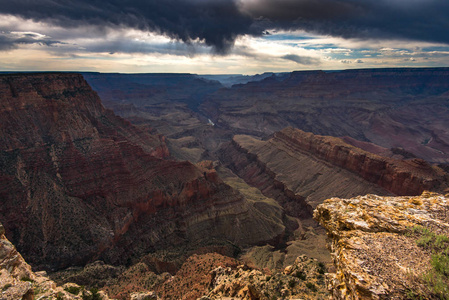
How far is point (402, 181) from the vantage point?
68.8m

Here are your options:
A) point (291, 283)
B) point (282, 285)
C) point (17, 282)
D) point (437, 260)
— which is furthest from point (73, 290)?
point (437, 260)

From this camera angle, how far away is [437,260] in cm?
1227

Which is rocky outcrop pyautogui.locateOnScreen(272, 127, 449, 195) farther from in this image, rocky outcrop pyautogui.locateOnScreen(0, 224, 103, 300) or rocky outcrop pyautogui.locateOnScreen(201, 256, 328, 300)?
rocky outcrop pyautogui.locateOnScreen(0, 224, 103, 300)

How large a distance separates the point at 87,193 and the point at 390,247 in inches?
2214

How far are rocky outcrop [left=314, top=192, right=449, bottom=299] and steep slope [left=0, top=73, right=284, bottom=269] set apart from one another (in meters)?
42.9

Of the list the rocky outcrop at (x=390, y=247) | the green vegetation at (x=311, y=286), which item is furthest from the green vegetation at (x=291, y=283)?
the rocky outcrop at (x=390, y=247)

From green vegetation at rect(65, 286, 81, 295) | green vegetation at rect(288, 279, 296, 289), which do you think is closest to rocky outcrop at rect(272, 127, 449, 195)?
green vegetation at rect(288, 279, 296, 289)

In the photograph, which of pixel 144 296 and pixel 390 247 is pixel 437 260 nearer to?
pixel 390 247

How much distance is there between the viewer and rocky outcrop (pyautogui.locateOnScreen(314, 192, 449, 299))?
11758 mm

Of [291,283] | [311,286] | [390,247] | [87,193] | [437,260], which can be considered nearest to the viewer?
[437,260]

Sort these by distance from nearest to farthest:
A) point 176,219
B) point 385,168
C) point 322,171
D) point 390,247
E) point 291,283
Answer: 1. point 390,247
2. point 291,283
3. point 176,219
4. point 385,168
5. point 322,171

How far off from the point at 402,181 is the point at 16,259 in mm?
81078

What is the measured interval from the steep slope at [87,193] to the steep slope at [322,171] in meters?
24.4

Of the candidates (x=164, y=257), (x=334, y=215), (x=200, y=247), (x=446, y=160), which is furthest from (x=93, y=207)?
(x=446, y=160)
